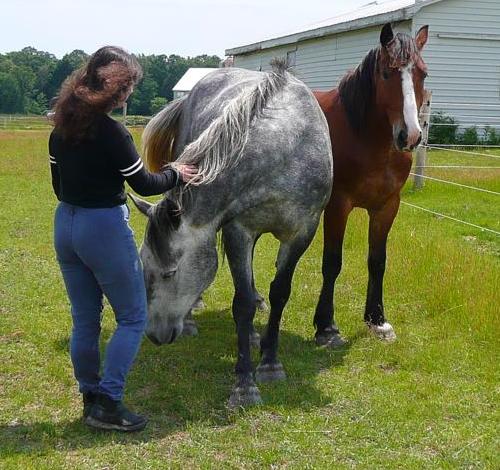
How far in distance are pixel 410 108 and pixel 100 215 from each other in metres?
2.01

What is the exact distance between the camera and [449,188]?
36.5 ft

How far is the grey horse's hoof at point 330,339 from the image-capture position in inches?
189

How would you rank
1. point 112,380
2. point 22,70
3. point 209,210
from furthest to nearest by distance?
1. point 22,70
2. point 209,210
3. point 112,380

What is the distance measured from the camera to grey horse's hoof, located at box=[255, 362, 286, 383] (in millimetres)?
4125

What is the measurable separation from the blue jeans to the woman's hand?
0.34 metres

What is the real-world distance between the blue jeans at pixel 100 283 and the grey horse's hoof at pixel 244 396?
2.21 feet

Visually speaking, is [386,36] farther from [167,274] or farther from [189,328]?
[189,328]

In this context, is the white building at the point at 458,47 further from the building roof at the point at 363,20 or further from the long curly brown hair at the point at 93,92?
the long curly brown hair at the point at 93,92

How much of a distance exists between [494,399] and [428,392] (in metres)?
0.37

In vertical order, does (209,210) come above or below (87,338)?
above

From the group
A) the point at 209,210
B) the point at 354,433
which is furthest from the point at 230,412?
the point at 209,210

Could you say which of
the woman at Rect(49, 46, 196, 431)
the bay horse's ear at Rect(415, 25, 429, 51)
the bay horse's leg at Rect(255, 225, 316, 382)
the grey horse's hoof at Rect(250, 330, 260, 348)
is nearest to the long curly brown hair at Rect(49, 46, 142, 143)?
the woman at Rect(49, 46, 196, 431)

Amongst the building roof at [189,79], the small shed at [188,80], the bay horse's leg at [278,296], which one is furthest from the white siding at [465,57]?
the building roof at [189,79]

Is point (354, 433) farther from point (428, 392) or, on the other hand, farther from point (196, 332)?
point (196, 332)
